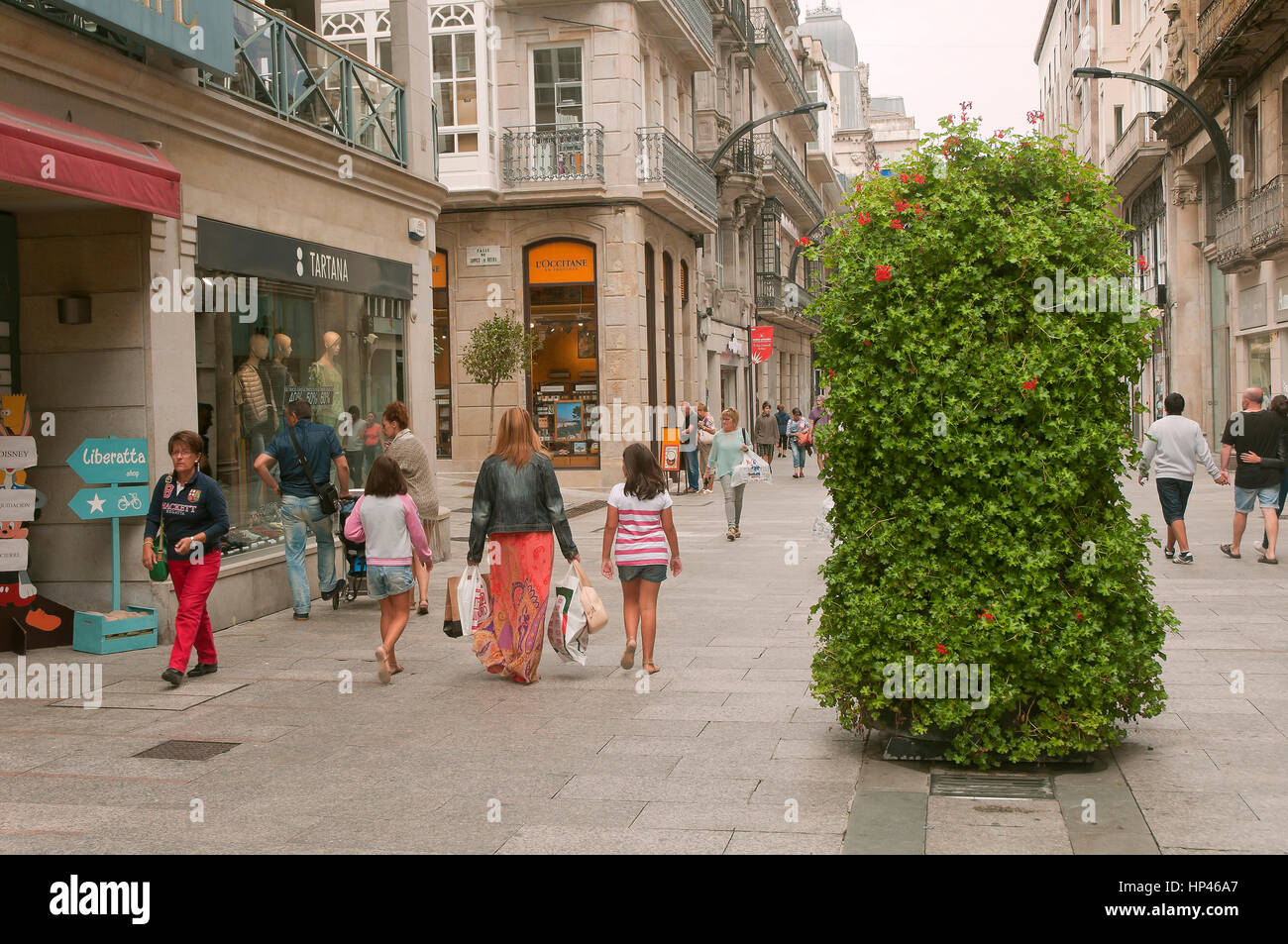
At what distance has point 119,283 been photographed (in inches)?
392

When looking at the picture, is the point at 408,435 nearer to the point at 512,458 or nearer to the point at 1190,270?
the point at 512,458

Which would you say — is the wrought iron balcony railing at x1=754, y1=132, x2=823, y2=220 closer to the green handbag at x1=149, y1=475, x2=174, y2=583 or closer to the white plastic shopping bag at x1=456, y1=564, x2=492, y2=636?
the green handbag at x1=149, y1=475, x2=174, y2=583

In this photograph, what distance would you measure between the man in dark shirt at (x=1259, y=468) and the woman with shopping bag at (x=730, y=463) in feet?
20.0

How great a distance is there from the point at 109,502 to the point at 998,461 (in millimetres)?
6567

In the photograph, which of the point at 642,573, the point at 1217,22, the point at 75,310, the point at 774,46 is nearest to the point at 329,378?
the point at 75,310

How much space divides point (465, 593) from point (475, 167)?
1887cm

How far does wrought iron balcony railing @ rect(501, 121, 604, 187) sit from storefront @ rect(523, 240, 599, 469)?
4.44 ft

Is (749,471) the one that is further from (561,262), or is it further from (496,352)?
(561,262)

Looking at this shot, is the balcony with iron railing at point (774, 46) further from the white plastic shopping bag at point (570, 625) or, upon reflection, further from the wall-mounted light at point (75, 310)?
the white plastic shopping bag at point (570, 625)

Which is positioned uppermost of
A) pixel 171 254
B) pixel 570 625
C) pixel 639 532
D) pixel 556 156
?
pixel 556 156

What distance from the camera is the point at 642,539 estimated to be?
29.3 feet

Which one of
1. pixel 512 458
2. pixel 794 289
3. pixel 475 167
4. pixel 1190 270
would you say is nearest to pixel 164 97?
pixel 512 458

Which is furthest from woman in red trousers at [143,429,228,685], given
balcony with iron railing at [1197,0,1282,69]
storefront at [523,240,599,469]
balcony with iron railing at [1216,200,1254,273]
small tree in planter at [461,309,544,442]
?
balcony with iron railing at [1216,200,1254,273]

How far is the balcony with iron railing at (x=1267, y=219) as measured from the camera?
2559 centimetres
